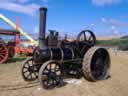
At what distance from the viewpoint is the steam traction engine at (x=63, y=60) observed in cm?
713

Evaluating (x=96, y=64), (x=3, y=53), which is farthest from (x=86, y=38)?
(x=3, y=53)

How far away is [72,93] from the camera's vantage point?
657 cm

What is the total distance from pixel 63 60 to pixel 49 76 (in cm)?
92

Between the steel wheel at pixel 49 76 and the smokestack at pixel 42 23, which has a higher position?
the smokestack at pixel 42 23

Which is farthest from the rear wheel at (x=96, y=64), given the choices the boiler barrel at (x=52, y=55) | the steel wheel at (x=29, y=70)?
the steel wheel at (x=29, y=70)

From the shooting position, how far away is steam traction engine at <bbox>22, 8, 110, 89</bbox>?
23.4 feet

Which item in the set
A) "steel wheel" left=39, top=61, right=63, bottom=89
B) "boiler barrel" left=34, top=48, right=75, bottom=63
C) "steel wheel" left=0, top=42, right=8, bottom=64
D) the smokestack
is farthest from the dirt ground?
"steel wheel" left=0, top=42, right=8, bottom=64

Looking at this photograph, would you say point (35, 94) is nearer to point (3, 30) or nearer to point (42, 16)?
point (42, 16)

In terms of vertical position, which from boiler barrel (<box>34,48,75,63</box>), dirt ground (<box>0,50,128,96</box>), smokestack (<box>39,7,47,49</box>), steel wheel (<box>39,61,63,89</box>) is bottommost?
dirt ground (<box>0,50,128,96</box>)

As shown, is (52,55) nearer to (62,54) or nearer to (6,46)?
(62,54)

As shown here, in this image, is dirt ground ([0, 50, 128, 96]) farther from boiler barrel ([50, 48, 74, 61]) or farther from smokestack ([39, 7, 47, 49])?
smokestack ([39, 7, 47, 49])

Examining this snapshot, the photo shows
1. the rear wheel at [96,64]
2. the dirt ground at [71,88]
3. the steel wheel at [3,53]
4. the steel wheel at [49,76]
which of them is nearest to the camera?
the dirt ground at [71,88]

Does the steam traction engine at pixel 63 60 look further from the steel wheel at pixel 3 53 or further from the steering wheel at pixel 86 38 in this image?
the steel wheel at pixel 3 53

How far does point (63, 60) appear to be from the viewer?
7.67m
